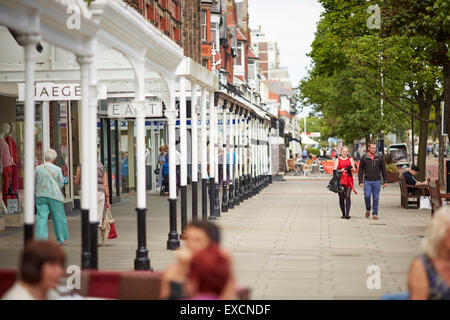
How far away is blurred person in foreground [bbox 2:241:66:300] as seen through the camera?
532cm

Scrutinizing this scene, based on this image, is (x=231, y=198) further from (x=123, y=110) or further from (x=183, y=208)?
(x=183, y=208)

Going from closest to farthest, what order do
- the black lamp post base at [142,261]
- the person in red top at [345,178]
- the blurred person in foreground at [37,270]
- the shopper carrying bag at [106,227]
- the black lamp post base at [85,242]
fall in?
the blurred person in foreground at [37,270] < the black lamp post base at [85,242] < the black lamp post base at [142,261] < the shopper carrying bag at [106,227] < the person in red top at [345,178]

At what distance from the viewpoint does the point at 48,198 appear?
46.0ft

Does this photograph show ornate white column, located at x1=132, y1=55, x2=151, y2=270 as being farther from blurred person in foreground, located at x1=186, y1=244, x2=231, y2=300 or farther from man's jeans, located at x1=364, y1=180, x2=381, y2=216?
man's jeans, located at x1=364, y1=180, x2=381, y2=216

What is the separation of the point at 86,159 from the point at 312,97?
56.5 meters

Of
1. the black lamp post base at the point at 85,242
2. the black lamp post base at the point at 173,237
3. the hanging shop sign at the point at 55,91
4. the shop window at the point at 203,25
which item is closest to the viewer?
the black lamp post base at the point at 85,242

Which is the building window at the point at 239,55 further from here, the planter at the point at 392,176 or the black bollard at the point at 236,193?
the black bollard at the point at 236,193

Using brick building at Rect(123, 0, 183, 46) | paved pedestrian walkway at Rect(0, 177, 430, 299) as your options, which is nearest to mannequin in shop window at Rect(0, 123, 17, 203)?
paved pedestrian walkway at Rect(0, 177, 430, 299)

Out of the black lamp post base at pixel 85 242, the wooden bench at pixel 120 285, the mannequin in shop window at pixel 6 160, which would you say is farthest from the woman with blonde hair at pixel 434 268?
the mannequin in shop window at pixel 6 160

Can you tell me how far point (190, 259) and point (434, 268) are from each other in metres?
1.69

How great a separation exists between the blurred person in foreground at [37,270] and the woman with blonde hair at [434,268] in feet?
7.43

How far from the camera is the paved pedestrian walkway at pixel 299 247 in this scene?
34.0 ft

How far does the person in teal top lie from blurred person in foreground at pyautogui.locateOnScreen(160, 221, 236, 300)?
8001mm
